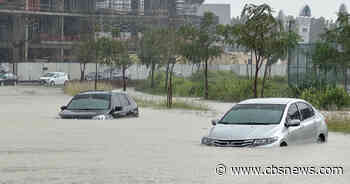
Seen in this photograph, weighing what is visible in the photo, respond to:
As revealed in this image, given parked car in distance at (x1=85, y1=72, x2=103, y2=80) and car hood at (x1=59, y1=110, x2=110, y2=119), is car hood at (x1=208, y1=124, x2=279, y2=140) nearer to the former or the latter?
car hood at (x1=59, y1=110, x2=110, y2=119)

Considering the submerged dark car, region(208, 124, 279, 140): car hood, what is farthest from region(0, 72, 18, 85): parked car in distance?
region(208, 124, 279, 140): car hood

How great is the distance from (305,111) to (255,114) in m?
1.33

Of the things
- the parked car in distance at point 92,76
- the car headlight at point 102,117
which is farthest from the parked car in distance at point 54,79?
the car headlight at point 102,117

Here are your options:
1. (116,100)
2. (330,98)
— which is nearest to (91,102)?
(116,100)

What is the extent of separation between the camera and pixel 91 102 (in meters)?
28.3

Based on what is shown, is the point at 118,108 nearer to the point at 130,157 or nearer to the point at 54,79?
the point at 130,157

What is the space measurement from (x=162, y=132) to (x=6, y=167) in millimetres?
11142

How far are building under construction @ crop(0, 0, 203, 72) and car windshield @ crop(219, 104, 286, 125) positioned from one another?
3205 inches

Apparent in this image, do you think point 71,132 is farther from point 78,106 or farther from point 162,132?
point 78,106

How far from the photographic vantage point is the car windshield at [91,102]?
28.0 metres

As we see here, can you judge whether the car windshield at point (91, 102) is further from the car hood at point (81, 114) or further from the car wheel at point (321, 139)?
the car wheel at point (321, 139)

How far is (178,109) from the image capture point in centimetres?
4053

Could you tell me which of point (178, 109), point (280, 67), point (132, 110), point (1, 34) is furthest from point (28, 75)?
point (132, 110)

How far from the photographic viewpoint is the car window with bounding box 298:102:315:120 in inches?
745
